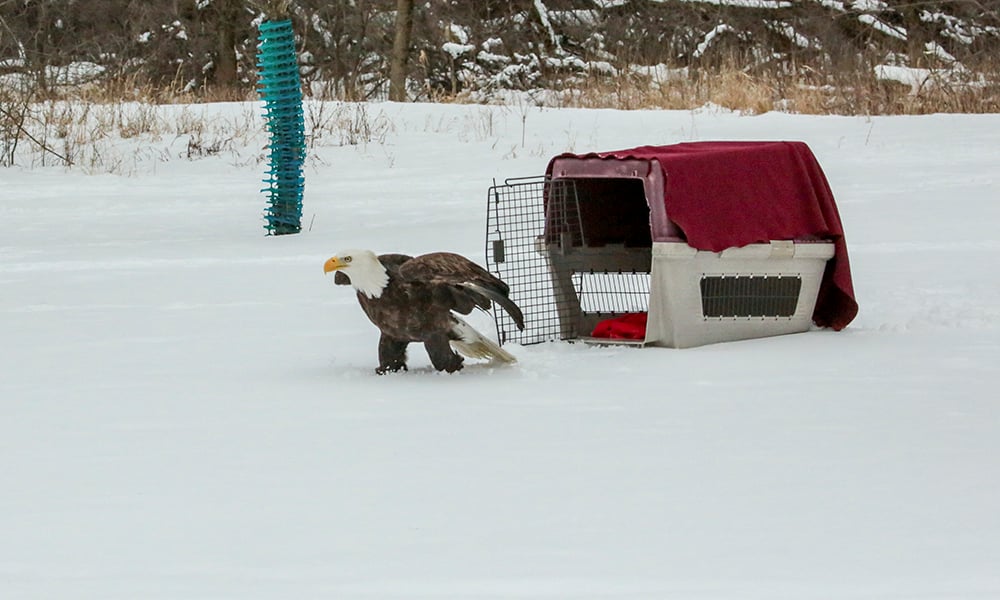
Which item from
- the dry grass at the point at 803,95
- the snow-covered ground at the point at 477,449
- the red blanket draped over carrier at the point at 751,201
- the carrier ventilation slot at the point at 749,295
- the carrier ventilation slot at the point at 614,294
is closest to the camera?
the snow-covered ground at the point at 477,449

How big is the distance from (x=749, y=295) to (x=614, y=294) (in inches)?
57.1

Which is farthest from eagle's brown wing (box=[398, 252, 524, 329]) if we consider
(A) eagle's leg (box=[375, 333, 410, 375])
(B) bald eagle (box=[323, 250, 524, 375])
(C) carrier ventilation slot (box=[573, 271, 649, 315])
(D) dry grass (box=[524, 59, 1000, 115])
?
(D) dry grass (box=[524, 59, 1000, 115])

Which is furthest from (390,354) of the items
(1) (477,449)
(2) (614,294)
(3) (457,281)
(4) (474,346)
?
(2) (614,294)

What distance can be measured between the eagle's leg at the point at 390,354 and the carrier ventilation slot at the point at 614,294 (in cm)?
176

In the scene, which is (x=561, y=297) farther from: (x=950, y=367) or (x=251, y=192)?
(x=251, y=192)

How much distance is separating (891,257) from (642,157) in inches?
117

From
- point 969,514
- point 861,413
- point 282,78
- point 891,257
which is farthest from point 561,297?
point 282,78

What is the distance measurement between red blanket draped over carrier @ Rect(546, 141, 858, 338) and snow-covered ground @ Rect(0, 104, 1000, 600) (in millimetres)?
337

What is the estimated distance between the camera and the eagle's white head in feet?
17.5

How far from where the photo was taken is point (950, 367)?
5.46 metres

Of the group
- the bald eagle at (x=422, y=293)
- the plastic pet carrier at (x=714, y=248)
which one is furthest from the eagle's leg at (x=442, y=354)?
the plastic pet carrier at (x=714, y=248)

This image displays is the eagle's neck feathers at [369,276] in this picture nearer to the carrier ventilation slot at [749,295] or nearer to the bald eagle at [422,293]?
the bald eagle at [422,293]

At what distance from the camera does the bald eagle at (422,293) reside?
5.34 m

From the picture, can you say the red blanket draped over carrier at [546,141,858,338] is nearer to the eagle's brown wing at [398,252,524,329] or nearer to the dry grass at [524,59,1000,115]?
the eagle's brown wing at [398,252,524,329]
